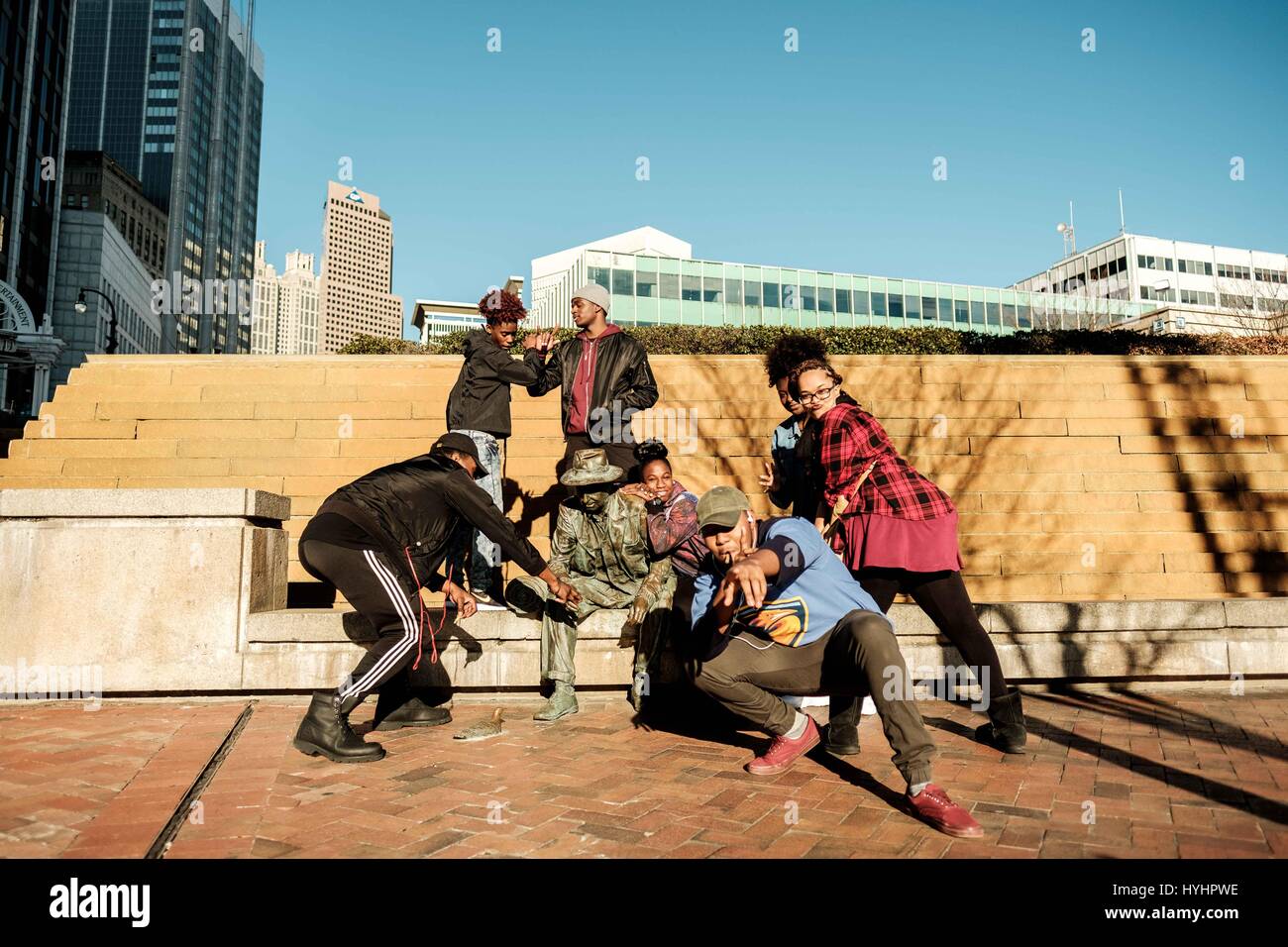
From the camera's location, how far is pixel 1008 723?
13.2 feet

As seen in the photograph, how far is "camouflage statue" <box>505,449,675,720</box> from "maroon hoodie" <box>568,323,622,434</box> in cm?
50

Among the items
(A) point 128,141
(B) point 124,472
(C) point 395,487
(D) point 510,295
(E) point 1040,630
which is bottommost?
(E) point 1040,630

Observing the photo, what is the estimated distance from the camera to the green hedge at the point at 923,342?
54.3ft

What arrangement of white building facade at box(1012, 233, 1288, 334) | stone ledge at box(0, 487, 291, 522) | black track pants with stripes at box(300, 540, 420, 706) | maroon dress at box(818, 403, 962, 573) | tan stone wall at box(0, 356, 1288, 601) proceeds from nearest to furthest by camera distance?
maroon dress at box(818, 403, 962, 573) < black track pants with stripes at box(300, 540, 420, 706) < stone ledge at box(0, 487, 291, 522) < tan stone wall at box(0, 356, 1288, 601) < white building facade at box(1012, 233, 1288, 334)

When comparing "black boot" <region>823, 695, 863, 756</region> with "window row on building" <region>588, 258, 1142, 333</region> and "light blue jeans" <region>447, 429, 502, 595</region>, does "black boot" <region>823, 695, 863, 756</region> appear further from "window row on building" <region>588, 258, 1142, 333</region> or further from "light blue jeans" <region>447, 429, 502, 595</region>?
"window row on building" <region>588, 258, 1142, 333</region>

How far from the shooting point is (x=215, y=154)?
153625 millimetres

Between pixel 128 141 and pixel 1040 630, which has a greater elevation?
pixel 128 141

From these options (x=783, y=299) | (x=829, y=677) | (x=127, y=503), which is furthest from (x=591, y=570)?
(x=783, y=299)

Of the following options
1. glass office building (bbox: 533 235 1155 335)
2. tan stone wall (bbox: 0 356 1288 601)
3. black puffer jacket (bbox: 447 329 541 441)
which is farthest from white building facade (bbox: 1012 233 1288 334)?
black puffer jacket (bbox: 447 329 541 441)

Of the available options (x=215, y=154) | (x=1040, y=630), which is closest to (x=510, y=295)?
(x=1040, y=630)

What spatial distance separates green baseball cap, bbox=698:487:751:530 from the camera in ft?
10.8

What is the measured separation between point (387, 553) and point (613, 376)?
7.04ft
